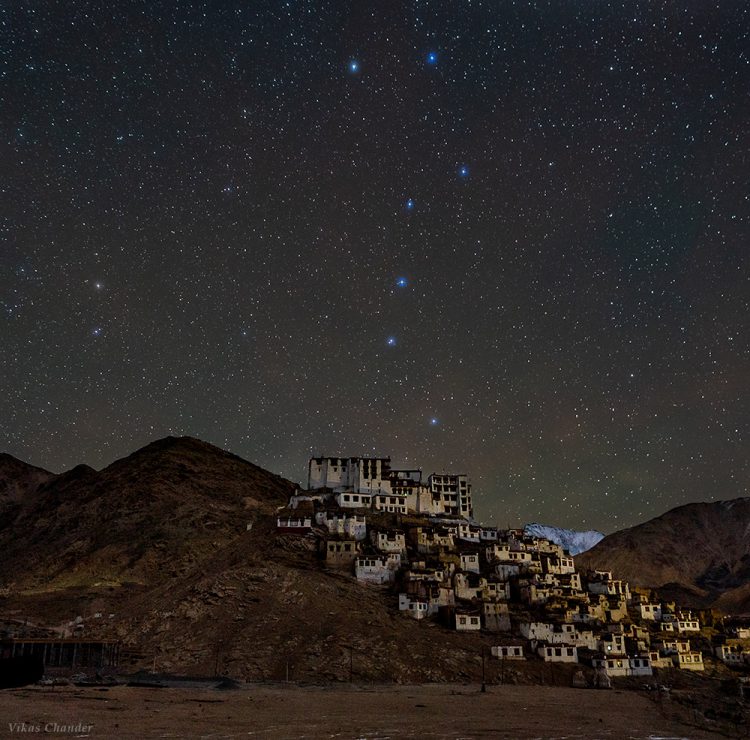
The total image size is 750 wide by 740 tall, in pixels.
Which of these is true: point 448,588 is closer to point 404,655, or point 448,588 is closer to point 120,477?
point 404,655

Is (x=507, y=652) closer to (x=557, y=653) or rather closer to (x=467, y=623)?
(x=557, y=653)

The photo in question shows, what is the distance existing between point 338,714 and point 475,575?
170 feet

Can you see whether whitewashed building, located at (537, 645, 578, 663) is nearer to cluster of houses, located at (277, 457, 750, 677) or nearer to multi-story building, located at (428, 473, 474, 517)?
cluster of houses, located at (277, 457, 750, 677)

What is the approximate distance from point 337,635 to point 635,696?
30.0 metres

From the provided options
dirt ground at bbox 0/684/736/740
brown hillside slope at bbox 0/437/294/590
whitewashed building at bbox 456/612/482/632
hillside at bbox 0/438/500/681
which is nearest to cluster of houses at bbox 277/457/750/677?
whitewashed building at bbox 456/612/482/632

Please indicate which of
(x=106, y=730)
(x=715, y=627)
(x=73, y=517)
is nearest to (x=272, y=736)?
(x=106, y=730)

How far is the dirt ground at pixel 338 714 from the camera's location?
129 feet

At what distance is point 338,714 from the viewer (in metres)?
46.7

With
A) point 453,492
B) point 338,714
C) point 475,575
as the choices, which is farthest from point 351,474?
point 338,714

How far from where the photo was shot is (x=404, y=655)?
236 feet

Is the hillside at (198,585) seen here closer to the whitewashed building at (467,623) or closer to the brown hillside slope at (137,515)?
the brown hillside slope at (137,515)

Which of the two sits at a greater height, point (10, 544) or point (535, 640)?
point (10, 544)

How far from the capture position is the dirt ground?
39219 millimetres

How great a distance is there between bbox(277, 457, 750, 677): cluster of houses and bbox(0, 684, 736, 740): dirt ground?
64.4 feet
